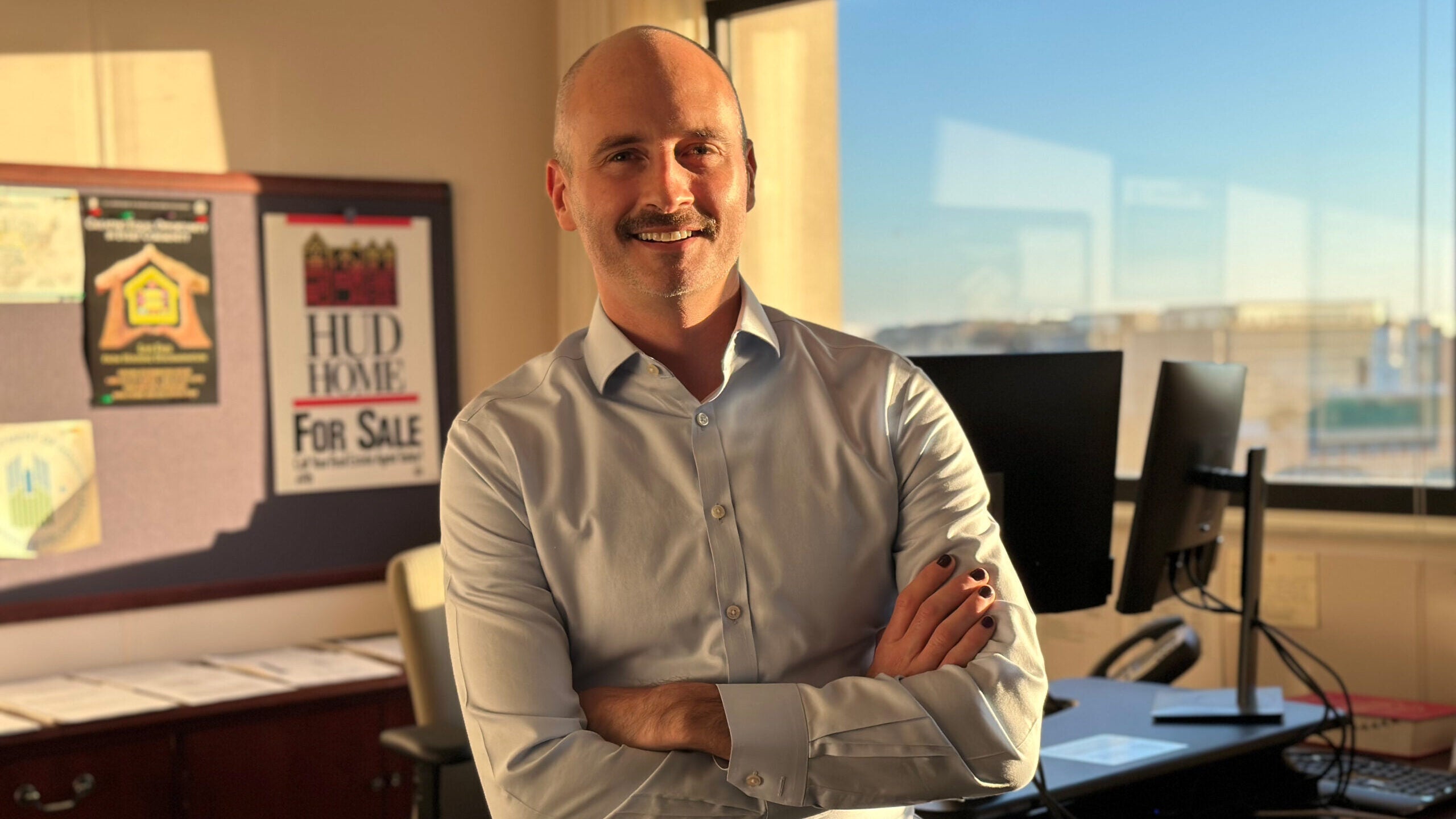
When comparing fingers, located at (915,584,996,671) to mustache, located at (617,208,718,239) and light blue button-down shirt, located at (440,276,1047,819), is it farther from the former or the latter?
mustache, located at (617,208,718,239)

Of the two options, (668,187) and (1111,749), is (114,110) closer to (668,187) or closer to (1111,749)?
(668,187)

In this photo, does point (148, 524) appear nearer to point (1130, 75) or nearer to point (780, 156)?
point (780, 156)

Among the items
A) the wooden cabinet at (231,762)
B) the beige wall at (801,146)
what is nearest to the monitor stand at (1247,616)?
the beige wall at (801,146)

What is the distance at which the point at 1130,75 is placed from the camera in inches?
128

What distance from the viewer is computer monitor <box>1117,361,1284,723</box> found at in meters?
2.20

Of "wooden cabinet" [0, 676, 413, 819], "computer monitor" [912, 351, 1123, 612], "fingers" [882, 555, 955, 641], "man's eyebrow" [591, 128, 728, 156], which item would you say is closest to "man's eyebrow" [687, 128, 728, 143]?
"man's eyebrow" [591, 128, 728, 156]

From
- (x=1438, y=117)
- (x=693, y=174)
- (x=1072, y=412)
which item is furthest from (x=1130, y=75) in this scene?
(x=693, y=174)

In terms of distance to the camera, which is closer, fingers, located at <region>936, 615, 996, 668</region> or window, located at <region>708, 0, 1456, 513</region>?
fingers, located at <region>936, 615, 996, 668</region>

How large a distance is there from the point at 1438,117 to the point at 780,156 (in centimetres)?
168

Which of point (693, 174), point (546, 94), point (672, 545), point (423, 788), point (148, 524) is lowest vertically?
point (423, 788)

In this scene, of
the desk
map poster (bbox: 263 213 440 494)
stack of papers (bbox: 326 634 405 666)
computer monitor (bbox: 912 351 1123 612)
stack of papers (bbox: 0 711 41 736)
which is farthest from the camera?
map poster (bbox: 263 213 440 494)

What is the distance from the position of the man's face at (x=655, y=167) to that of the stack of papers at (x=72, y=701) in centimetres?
184

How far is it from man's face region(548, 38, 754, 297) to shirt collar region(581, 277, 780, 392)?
2.5 inches

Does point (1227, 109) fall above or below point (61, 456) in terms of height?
above
